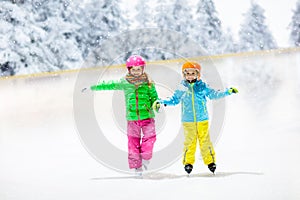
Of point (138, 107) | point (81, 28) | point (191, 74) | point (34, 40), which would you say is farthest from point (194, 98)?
point (81, 28)

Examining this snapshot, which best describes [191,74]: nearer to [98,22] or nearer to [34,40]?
[34,40]

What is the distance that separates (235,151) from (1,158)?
2052 mm

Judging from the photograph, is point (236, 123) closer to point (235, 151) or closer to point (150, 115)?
point (235, 151)

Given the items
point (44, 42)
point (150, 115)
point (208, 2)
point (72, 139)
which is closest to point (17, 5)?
point (44, 42)

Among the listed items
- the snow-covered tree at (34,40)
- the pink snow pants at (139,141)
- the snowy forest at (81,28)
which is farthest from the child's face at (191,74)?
the snow-covered tree at (34,40)

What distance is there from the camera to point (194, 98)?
2.69m

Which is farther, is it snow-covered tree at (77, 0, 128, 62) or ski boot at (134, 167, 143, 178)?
snow-covered tree at (77, 0, 128, 62)

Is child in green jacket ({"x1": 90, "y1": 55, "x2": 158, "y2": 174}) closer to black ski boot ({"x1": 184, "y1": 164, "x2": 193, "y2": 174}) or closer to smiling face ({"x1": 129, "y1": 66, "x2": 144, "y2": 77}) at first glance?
smiling face ({"x1": 129, "y1": 66, "x2": 144, "y2": 77})

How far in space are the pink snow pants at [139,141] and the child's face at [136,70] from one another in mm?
328

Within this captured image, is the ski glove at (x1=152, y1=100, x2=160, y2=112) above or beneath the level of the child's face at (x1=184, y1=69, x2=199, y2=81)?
beneath

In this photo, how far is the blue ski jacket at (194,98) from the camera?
2693 millimetres

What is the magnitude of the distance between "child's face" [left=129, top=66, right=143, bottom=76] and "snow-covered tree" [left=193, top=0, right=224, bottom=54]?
20116 millimetres

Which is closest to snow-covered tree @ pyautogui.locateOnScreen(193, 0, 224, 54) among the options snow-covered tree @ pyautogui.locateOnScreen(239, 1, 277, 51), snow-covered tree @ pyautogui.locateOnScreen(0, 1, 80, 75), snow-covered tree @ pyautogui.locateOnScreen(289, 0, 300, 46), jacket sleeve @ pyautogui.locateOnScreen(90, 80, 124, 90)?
snow-covered tree @ pyautogui.locateOnScreen(239, 1, 277, 51)

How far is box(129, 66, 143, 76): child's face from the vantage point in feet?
9.42
